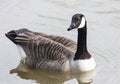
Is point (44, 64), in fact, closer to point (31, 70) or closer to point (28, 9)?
point (31, 70)

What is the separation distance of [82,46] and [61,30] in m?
1.55

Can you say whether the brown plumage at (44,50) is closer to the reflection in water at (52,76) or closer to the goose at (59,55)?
the goose at (59,55)

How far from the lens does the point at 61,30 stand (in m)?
9.76

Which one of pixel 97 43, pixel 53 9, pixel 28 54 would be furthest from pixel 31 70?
pixel 53 9

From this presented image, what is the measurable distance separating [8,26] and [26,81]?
2.21 metres

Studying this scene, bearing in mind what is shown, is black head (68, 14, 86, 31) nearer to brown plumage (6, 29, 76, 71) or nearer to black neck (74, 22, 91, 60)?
black neck (74, 22, 91, 60)

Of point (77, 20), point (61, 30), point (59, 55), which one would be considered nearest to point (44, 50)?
point (59, 55)

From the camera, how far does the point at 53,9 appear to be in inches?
429

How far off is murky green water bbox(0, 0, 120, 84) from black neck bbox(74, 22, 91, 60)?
0.31 metres

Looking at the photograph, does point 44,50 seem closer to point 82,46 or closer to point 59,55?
point 59,55

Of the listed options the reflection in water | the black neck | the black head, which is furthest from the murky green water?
the black head

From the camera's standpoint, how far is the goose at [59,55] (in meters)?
8.23

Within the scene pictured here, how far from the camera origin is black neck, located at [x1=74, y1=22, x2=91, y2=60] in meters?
8.25

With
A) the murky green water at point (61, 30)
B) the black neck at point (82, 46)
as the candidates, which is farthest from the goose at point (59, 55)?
the murky green water at point (61, 30)
